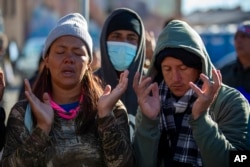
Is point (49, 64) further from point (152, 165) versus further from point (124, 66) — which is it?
point (124, 66)

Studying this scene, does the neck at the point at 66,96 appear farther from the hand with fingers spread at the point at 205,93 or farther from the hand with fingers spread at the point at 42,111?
the hand with fingers spread at the point at 205,93

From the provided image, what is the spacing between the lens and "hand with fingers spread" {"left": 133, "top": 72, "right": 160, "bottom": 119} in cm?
342

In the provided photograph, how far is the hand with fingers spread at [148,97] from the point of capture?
3420mm

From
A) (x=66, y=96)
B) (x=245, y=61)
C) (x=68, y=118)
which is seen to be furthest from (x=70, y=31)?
(x=245, y=61)

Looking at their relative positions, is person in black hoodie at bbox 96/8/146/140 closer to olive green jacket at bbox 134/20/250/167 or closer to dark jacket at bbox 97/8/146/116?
dark jacket at bbox 97/8/146/116

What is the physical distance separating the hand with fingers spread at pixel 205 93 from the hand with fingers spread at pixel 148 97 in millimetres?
232

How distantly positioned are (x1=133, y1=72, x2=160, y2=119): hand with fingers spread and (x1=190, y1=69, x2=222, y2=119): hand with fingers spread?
9.1 inches

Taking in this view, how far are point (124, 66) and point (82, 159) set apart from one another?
148 centimetres

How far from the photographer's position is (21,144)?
3365 millimetres

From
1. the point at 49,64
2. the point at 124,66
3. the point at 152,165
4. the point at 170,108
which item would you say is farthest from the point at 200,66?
the point at 124,66

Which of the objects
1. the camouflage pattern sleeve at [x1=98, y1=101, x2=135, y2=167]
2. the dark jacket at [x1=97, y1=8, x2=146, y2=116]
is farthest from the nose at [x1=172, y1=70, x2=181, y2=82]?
the dark jacket at [x1=97, y1=8, x2=146, y2=116]

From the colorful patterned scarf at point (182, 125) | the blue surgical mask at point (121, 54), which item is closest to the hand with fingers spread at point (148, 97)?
the colorful patterned scarf at point (182, 125)

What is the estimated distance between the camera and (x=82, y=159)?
3422 millimetres

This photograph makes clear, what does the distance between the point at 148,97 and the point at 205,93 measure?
34cm
